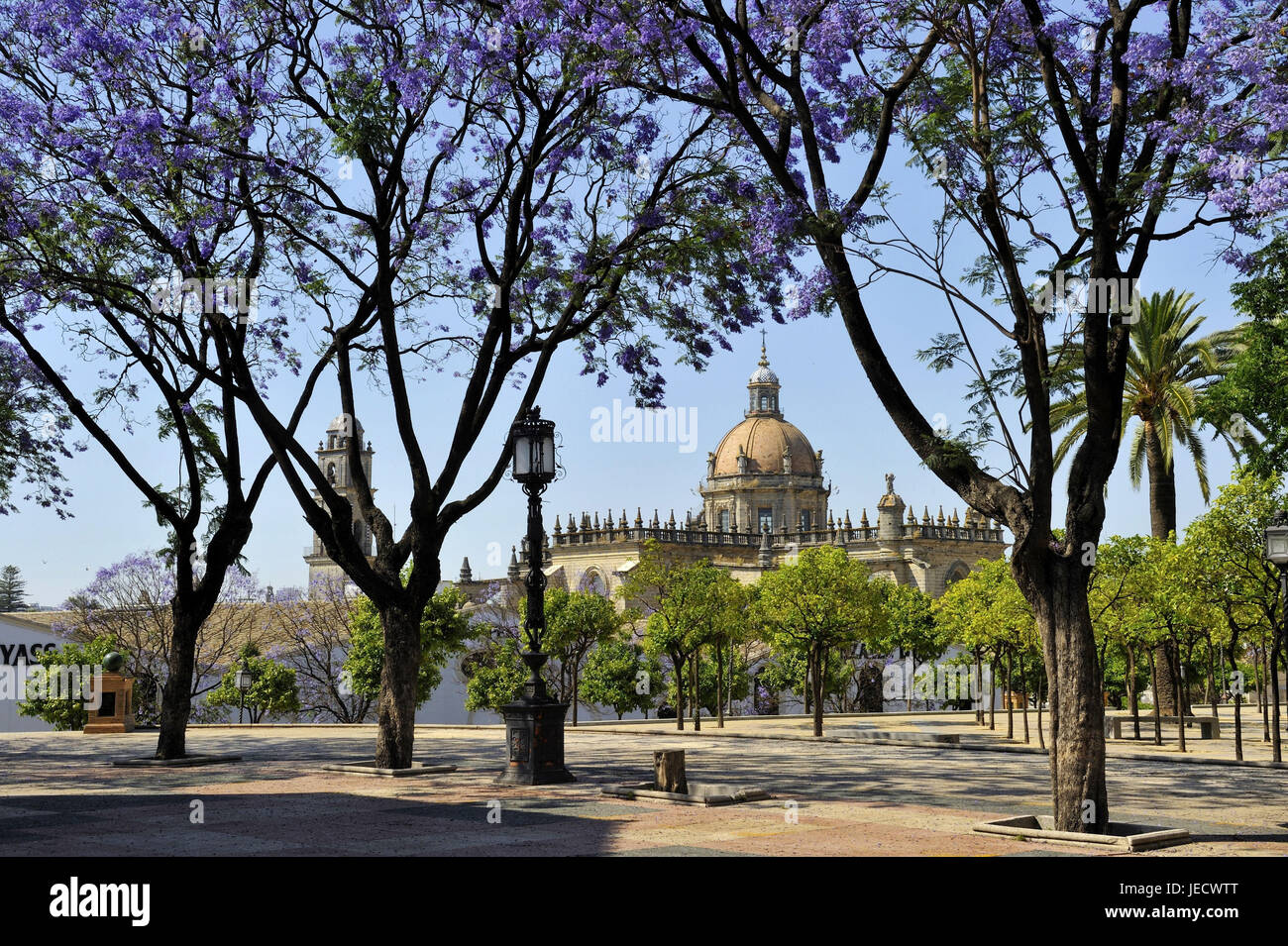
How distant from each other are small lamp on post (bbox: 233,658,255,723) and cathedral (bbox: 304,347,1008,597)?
101 feet

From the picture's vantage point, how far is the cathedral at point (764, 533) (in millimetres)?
89062

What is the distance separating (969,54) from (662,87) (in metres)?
3.05

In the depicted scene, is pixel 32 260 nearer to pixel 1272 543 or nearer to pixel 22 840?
pixel 22 840

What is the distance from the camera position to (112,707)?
101 ft

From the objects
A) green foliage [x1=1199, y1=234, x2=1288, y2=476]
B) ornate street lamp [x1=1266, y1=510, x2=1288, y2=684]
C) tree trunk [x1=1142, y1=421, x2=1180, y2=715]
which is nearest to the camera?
ornate street lamp [x1=1266, y1=510, x2=1288, y2=684]

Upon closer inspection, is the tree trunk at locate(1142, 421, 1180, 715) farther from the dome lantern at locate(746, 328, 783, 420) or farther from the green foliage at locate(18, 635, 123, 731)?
the dome lantern at locate(746, 328, 783, 420)

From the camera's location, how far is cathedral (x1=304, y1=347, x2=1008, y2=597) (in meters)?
89.1

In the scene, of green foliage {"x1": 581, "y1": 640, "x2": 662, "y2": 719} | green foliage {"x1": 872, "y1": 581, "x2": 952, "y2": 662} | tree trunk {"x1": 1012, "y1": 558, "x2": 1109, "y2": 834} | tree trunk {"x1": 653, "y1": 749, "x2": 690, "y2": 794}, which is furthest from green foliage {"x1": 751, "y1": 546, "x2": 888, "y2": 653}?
green foliage {"x1": 872, "y1": 581, "x2": 952, "y2": 662}

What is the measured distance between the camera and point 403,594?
57.3 feet

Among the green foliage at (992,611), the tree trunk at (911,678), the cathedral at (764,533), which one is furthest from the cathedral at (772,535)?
the green foliage at (992,611)

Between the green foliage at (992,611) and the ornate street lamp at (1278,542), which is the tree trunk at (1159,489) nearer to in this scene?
the green foliage at (992,611)

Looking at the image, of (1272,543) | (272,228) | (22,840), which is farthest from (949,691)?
(22,840)

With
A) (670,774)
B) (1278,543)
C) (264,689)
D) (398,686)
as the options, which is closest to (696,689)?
(264,689)

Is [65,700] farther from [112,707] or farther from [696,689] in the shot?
[696,689]
